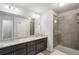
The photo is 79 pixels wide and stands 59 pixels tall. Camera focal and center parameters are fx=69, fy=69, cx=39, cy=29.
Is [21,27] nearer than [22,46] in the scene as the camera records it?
No

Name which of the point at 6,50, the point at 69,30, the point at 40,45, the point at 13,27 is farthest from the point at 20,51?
the point at 69,30

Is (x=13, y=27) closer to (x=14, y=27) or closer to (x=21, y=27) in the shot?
(x=14, y=27)

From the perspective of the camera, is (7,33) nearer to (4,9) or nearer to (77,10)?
(4,9)

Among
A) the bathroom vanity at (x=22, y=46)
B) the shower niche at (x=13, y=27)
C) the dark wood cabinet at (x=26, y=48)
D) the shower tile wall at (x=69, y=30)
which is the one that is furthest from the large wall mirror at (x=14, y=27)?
the shower tile wall at (x=69, y=30)

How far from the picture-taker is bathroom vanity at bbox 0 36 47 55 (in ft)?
5.98

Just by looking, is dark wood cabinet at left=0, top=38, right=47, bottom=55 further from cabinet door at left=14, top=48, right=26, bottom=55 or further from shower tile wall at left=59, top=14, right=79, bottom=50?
shower tile wall at left=59, top=14, right=79, bottom=50

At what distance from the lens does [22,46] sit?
7.36ft

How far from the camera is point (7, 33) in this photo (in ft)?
7.88

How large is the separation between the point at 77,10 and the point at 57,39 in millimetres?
1953

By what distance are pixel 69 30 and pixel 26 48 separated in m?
2.63

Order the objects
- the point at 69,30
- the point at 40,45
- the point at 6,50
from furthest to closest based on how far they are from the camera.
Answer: the point at 69,30 < the point at 40,45 < the point at 6,50

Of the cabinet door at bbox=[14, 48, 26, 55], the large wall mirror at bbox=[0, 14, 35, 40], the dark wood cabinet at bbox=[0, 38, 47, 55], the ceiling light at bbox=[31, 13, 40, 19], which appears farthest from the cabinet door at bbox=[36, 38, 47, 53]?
the ceiling light at bbox=[31, 13, 40, 19]

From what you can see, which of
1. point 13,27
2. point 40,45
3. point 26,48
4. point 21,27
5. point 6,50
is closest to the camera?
point 6,50
